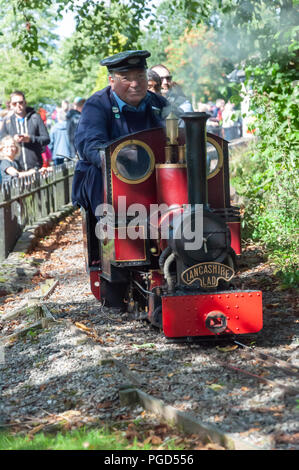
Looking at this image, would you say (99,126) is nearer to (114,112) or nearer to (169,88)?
(114,112)

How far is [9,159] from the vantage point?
12.1 metres

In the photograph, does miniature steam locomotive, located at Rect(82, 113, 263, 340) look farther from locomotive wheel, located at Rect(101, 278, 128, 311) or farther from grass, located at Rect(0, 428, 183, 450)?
grass, located at Rect(0, 428, 183, 450)

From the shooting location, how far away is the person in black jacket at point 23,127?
1240 cm

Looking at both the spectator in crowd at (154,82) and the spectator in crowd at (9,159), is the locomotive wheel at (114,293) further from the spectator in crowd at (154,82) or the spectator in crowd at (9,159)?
the spectator in crowd at (9,159)

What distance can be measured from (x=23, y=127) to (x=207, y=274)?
7457 millimetres

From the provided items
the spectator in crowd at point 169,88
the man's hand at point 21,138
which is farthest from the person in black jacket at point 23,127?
the spectator in crowd at point 169,88

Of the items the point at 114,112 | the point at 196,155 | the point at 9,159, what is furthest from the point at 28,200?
the point at 196,155

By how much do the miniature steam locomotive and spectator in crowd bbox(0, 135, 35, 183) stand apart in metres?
4.98

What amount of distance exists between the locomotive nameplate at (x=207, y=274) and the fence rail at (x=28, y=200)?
17.8 ft

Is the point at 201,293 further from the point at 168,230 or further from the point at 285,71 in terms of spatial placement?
the point at 285,71

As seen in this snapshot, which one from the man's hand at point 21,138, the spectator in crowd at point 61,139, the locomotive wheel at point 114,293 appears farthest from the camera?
the spectator in crowd at point 61,139

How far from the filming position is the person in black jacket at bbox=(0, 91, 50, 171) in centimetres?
1240
